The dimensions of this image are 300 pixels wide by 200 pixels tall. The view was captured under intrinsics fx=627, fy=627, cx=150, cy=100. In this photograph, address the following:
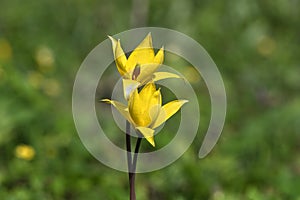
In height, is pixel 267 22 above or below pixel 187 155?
above

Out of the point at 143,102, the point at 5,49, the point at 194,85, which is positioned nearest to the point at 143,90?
the point at 143,102

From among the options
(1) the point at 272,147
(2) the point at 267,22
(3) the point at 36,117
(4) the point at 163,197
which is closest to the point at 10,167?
(3) the point at 36,117

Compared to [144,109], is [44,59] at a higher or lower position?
lower

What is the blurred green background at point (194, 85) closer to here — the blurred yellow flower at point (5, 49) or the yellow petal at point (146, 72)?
the blurred yellow flower at point (5, 49)

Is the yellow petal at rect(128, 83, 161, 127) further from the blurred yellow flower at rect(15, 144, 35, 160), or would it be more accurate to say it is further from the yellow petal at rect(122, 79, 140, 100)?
the blurred yellow flower at rect(15, 144, 35, 160)

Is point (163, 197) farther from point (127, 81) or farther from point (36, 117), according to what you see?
point (127, 81)

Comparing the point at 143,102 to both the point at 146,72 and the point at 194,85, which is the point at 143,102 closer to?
the point at 146,72
